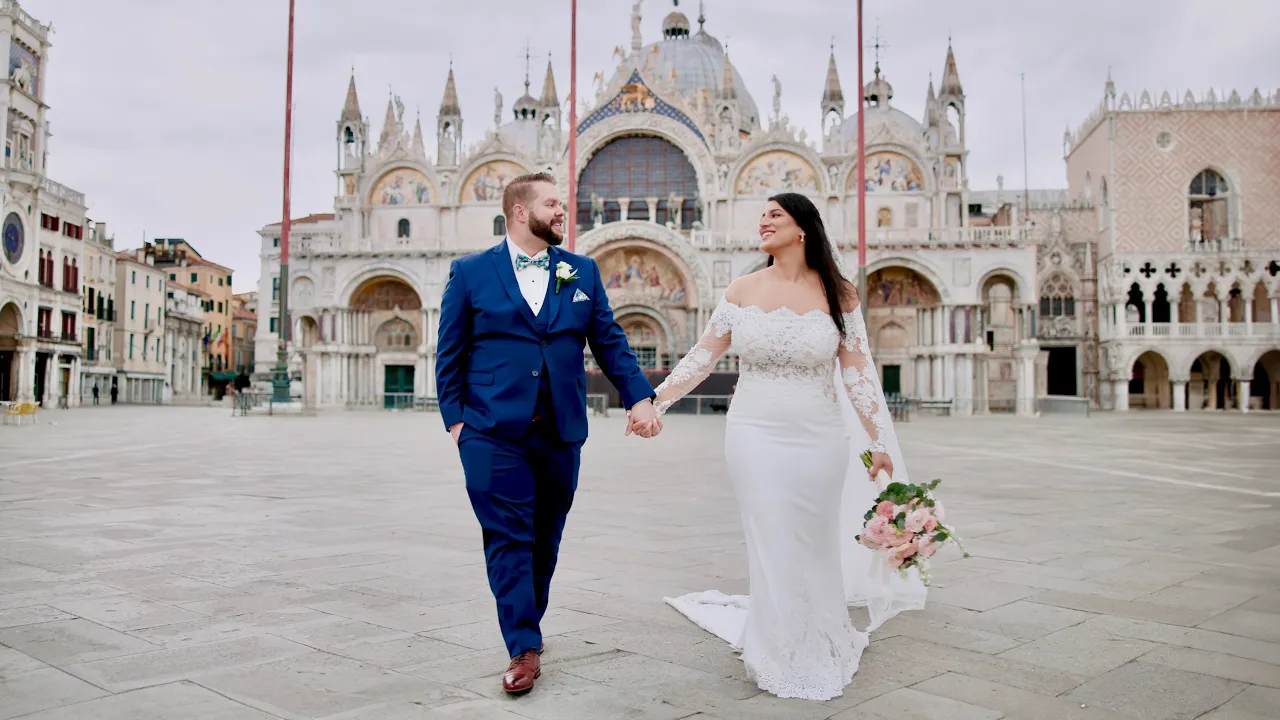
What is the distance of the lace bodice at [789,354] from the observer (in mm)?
4008

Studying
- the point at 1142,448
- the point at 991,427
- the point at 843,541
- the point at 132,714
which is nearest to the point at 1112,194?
the point at 991,427

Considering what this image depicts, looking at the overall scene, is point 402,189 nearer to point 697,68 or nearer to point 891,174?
point 697,68

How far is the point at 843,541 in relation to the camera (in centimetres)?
501

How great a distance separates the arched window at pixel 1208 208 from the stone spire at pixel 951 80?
12.0 metres

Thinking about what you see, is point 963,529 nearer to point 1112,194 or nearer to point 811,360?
point 811,360

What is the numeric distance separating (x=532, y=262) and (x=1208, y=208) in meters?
49.5

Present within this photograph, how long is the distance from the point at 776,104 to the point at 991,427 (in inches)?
781

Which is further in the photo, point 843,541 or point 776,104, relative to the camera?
point 776,104

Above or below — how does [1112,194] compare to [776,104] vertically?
below

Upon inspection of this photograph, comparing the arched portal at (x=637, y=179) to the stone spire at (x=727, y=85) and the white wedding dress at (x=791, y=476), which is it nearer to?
the stone spire at (x=727, y=85)

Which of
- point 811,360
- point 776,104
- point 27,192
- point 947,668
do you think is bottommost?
point 947,668

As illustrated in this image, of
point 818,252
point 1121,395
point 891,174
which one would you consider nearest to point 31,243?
point 891,174

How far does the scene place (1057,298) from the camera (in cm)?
4600

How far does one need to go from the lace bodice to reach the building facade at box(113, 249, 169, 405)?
5556 centimetres
